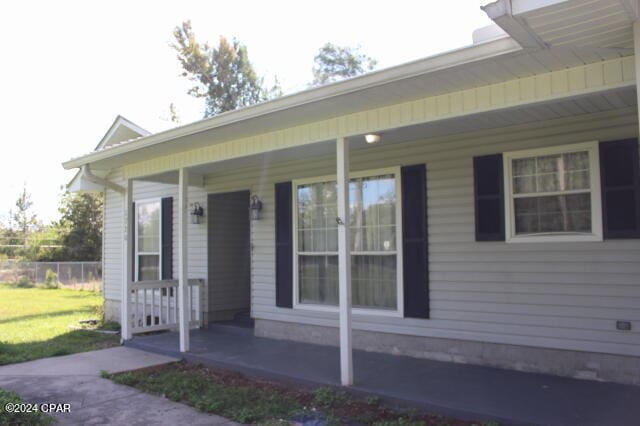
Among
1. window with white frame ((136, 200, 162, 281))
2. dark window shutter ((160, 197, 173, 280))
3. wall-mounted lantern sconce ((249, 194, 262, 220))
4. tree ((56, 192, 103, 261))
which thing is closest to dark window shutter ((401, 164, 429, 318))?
wall-mounted lantern sconce ((249, 194, 262, 220))

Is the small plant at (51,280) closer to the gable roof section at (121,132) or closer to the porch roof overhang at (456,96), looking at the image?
the gable roof section at (121,132)

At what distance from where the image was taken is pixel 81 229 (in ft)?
82.4

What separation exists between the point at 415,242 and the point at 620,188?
82.1 inches

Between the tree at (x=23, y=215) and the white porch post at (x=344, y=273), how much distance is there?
148 ft

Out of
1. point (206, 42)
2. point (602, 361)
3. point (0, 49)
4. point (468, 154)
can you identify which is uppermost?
point (206, 42)

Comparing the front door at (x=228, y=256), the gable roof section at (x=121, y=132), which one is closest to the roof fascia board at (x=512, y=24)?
the front door at (x=228, y=256)

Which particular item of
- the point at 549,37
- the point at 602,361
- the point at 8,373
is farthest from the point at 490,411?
the point at 8,373

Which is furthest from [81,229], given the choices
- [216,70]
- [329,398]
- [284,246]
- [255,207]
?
[329,398]

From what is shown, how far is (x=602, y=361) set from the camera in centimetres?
452

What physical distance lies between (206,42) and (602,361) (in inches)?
841

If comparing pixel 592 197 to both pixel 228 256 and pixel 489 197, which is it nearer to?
pixel 489 197

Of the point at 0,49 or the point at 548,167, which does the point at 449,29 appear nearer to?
the point at 0,49

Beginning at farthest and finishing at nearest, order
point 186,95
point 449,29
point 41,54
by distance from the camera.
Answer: point 186,95 < point 449,29 < point 41,54

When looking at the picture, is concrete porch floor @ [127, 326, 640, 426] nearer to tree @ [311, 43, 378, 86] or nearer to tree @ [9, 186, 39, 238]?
tree @ [311, 43, 378, 86]
